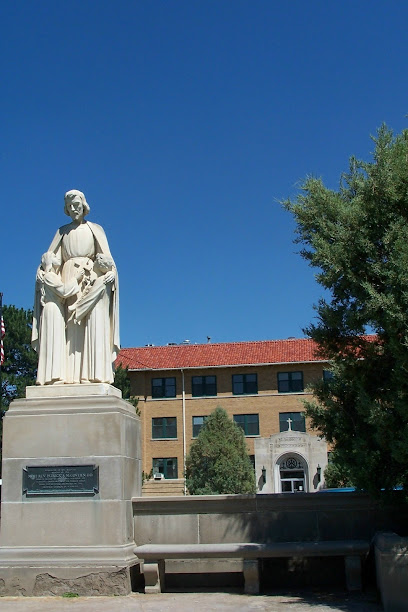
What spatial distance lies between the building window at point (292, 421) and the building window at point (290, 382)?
170 cm

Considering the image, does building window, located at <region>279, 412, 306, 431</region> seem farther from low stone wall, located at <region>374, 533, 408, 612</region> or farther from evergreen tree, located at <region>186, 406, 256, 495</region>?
low stone wall, located at <region>374, 533, 408, 612</region>

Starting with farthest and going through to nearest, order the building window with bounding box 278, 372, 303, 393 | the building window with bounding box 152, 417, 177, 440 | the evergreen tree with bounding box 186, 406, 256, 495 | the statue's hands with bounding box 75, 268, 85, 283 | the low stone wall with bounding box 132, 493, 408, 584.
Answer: the building window with bounding box 152, 417, 177, 440 → the building window with bounding box 278, 372, 303, 393 → the evergreen tree with bounding box 186, 406, 256, 495 → the statue's hands with bounding box 75, 268, 85, 283 → the low stone wall with bounding box 132, 493, 408, 584

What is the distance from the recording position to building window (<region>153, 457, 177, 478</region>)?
5191 centimetres

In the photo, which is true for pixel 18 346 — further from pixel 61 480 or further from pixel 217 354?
pixel 61 480

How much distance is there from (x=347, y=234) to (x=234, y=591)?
5043 mm

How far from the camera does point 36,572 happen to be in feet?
31.7

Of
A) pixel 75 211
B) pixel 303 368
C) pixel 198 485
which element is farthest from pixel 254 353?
pixel 75 211

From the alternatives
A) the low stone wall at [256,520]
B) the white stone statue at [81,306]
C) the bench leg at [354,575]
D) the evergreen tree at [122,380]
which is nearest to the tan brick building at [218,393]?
the evergreen tree at [122,380]

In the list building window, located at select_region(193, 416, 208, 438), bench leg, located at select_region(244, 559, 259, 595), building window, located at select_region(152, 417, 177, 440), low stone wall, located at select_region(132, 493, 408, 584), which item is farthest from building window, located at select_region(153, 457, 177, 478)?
bench leg, located at select_region(244, 559, 259, 595)

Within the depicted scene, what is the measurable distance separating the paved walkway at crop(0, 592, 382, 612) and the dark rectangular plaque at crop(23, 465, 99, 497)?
139 cm

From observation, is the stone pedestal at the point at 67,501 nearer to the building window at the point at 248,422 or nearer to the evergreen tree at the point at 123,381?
the evergreen tree at the point at 123,381

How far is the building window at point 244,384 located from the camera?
174ft

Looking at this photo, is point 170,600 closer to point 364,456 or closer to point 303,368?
point 364,456

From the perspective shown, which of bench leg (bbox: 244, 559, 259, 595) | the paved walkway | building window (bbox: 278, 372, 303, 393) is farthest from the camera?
building window (bbox: 278, 372, 303, 393)
